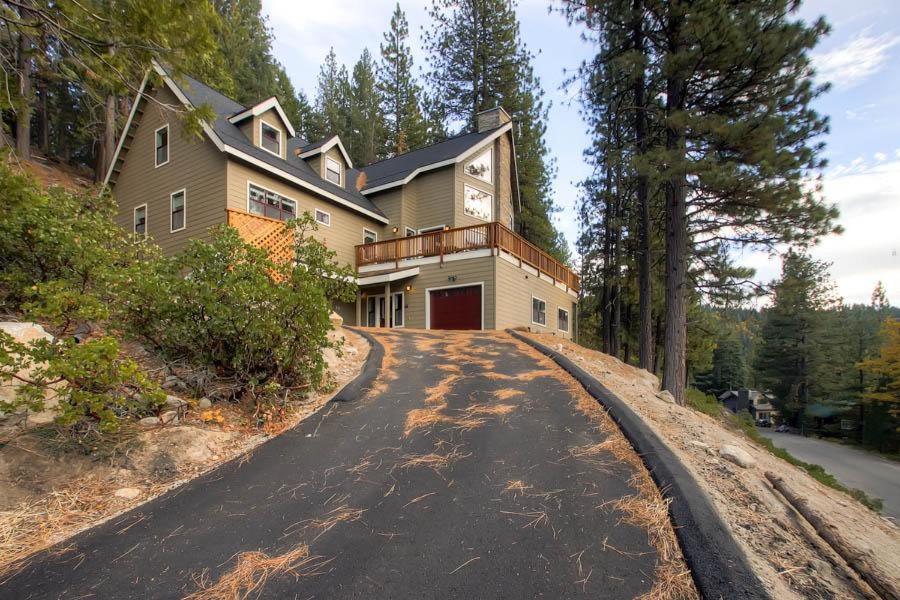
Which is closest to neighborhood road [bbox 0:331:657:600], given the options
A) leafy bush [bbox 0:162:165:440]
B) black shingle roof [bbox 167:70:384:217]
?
leafy bush [bbox 0:162:165:440]

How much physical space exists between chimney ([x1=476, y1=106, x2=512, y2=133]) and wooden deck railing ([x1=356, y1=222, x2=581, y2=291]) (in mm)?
7386

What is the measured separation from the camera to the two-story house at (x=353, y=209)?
13711mm

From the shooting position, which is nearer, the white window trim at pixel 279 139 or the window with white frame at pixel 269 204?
the window with white frame at pixel 269 204

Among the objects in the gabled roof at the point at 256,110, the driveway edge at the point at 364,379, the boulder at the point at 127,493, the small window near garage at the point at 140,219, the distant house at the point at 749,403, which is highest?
the gabled roof at the point at 256,110

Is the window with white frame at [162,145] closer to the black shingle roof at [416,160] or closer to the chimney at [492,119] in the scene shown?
the black shingle roof at [416,160]

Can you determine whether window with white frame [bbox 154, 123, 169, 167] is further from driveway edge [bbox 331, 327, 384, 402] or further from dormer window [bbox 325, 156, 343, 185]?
driveway edge [bbox 331, 327, 384, 402]

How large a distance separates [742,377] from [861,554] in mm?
85425

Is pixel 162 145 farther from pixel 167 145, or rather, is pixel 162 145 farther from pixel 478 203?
pixel 478 203

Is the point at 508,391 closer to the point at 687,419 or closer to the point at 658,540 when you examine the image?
the point at 687,419

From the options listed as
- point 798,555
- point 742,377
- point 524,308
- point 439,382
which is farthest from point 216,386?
point 742,377

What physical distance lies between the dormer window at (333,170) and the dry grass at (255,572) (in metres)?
16.8

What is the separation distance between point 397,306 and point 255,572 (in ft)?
45.0

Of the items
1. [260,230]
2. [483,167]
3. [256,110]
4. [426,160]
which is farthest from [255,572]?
[483,167]

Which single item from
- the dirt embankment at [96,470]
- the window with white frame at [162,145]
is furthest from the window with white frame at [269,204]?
the dirt embankment at [96,470]
